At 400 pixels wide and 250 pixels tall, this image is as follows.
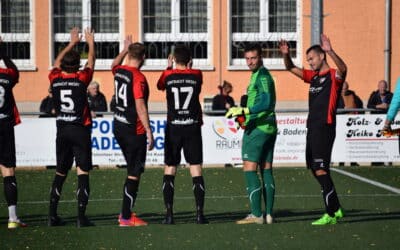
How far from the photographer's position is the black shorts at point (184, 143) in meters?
14.4

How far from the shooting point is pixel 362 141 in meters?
24.8

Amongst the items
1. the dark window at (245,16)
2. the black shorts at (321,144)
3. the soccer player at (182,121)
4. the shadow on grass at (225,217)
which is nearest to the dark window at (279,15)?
the dark window at (245,16)

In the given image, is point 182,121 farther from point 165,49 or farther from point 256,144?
point 165,49

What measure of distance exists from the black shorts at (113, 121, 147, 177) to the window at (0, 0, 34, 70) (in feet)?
60.2

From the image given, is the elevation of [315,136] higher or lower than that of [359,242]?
higher

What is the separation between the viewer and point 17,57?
106 ft

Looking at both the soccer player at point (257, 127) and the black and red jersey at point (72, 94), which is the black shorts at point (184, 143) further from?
the black and red jersey at point (72, 94)

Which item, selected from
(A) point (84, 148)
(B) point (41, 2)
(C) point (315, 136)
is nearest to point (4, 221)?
(A) point (84, 148)

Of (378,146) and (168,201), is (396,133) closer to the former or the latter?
(168,201)

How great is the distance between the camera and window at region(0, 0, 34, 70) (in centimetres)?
3203

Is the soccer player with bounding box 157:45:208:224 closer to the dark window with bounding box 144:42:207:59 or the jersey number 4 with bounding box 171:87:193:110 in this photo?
the jersey number 4 with bounding box 171:87:193:110

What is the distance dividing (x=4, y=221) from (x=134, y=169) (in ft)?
6.30

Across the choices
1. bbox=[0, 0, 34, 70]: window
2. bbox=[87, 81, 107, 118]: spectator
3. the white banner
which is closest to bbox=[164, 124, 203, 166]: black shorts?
the white banner

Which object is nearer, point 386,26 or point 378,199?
point 378,199
